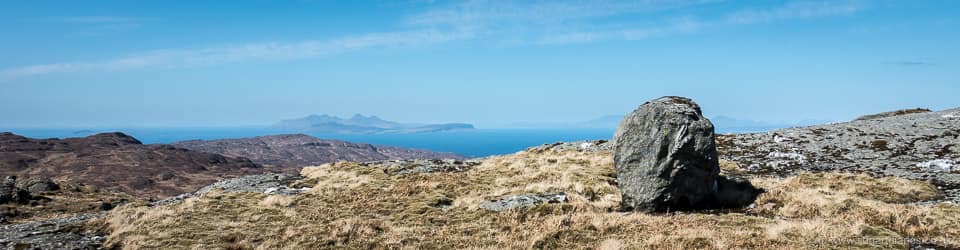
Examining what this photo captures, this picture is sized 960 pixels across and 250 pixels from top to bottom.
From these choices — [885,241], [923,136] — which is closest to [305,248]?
[885,241]

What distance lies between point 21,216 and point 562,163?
44130 millimetres

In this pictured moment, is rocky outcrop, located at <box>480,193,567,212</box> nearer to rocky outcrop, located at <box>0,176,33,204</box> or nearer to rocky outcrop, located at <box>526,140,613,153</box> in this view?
rocky outcrop, located at <box>526,140,613,153</box>

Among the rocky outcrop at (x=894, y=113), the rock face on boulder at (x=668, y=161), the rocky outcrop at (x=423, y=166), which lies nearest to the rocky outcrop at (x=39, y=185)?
the rocky outcrop at (x=423, y=166)

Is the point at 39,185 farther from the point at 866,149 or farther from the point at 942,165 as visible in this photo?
the point at 942,165

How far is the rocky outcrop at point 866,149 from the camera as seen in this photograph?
84.1ft

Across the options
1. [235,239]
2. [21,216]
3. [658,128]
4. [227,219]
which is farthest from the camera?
[21,216]

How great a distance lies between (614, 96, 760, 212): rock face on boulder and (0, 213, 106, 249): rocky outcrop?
64.2 feet

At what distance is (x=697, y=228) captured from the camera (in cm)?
1630

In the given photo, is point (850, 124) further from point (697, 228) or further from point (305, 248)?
point (305, 248)

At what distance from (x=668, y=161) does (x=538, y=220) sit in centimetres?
545

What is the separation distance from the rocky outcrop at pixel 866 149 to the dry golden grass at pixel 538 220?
11.5 feet

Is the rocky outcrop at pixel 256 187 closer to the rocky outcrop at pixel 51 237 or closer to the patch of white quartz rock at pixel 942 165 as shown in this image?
the rocky outcrop at pixel 51 237

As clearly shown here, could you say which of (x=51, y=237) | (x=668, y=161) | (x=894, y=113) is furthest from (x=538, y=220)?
(x=894, y=113)

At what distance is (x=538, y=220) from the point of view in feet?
63.1
